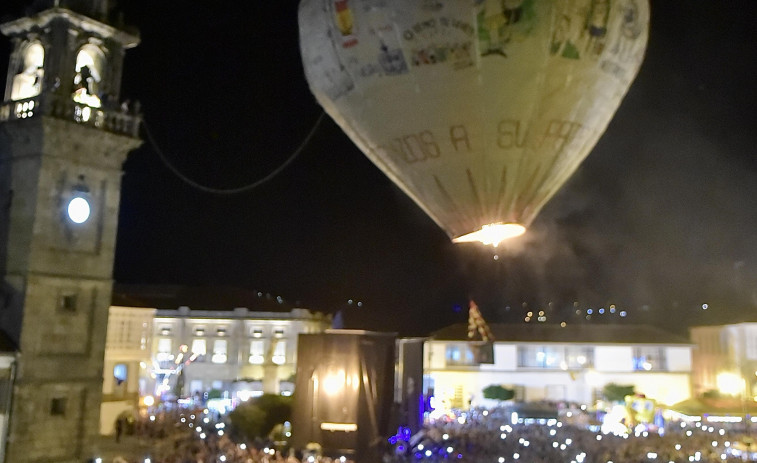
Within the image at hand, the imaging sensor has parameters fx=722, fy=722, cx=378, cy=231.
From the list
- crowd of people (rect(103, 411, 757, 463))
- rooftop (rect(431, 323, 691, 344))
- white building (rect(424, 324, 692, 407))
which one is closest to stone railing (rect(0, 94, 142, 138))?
crowd of people (rect(103, 411, 757, 463))

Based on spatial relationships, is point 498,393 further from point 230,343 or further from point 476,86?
point 476,86

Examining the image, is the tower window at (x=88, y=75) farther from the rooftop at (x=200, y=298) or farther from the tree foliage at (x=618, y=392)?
the rooftop at (x=200, y=298)

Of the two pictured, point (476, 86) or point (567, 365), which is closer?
point (476, 86)

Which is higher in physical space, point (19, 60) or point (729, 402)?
point (19, 60)

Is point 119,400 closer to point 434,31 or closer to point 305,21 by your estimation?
point 305,21

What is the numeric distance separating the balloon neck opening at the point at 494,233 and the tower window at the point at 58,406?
45.0ft

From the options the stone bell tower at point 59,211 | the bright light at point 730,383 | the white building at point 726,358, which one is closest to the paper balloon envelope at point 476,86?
the stone bell tower at point 59,211

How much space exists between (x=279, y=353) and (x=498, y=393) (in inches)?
847

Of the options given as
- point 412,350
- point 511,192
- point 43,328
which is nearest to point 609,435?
point 412,350

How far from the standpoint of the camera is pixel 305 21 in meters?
17.6

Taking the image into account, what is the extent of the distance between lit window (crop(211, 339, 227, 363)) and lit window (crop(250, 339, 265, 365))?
7.60 feet

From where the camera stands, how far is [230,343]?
62156 mm

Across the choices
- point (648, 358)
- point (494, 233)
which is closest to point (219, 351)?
point (648, 358)

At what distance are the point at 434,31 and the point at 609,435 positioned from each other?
1586 centimetres
